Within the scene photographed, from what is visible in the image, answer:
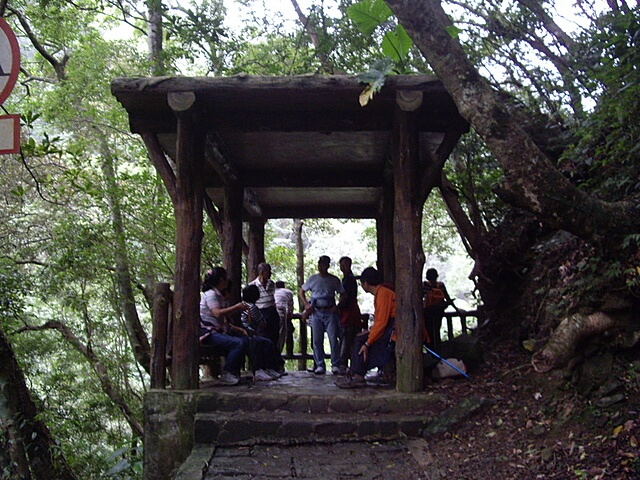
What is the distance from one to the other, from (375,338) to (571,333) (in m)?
2.22

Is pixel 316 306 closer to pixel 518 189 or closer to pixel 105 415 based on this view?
pixel 518 189

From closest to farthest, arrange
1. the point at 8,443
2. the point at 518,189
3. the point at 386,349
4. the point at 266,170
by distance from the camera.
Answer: the point at 518,189 < the point at 8,443 < the point at 386,349 < the point at 266,170

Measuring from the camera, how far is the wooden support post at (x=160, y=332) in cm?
614

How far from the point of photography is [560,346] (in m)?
5.04

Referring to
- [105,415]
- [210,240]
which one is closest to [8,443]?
[210,240]

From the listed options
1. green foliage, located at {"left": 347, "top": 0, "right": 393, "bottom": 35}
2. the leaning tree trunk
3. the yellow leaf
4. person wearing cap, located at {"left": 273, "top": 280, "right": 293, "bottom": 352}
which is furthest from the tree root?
the leaning tree trunk

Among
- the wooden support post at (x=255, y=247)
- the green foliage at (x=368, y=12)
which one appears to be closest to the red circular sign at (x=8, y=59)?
the green foliage at (x=368, y=12)

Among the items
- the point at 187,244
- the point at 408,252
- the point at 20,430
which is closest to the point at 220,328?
the point at 187,244

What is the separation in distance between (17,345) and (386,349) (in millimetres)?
9740

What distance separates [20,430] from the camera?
213 inches

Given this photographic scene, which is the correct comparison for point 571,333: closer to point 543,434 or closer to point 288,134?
point 543,434

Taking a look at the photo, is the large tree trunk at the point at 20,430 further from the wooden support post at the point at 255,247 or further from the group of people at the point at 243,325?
the wooden support post at the point at 255,247

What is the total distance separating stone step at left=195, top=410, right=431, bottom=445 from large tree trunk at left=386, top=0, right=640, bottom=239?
2.32 m

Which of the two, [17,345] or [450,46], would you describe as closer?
[450,46]
